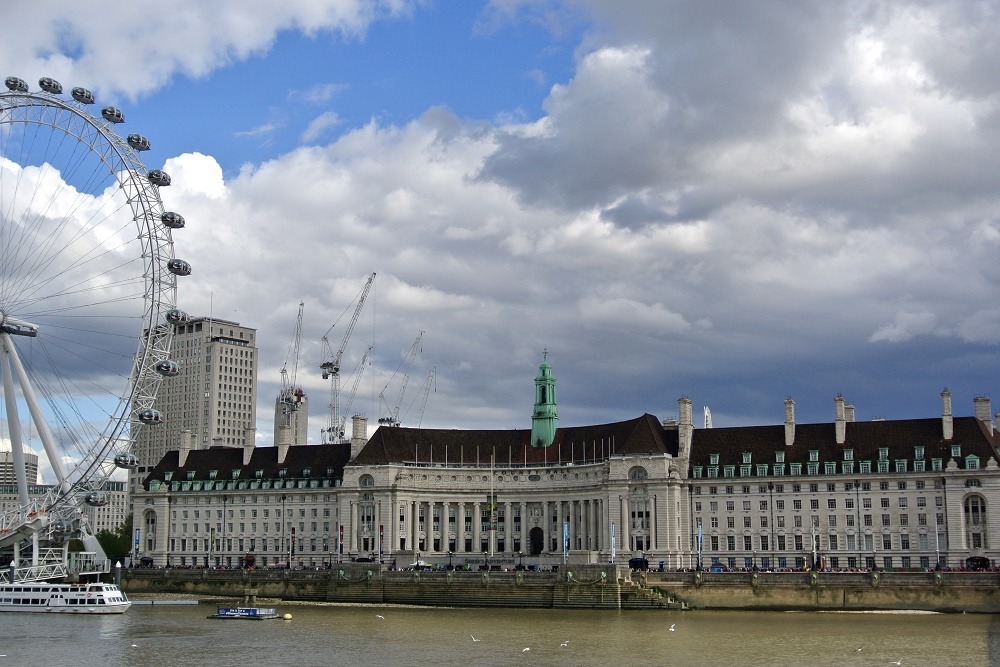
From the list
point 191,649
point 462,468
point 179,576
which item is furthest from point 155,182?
point 462,468

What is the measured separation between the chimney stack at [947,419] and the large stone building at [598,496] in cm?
18

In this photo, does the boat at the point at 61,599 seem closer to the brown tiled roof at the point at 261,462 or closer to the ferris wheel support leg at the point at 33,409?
the ferris wheel support leg at the point at 33,409

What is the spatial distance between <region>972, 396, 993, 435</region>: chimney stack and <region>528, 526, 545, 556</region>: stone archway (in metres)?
55.0

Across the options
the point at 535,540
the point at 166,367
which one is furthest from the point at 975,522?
the point at 166,367

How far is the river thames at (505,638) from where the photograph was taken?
228 ft

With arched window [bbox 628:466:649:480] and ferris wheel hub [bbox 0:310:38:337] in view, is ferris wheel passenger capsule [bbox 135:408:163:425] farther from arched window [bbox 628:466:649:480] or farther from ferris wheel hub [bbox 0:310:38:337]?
arched window [bbox 628:466:649:480]

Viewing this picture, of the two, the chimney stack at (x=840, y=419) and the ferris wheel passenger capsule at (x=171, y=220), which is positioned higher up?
the ferris wheel passenger capsule at (x=171, y=220)

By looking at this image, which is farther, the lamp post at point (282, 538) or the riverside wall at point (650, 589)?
the lamp post at point (282, 538)

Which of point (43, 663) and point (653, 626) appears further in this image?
point (653, 626)

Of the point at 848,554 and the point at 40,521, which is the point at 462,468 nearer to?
the point at 848,554

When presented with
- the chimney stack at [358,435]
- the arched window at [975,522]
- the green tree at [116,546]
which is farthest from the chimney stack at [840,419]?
the green tree at [116,546]

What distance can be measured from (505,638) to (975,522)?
66053 mm

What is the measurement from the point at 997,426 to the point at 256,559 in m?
91.3

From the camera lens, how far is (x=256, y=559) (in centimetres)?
16050
